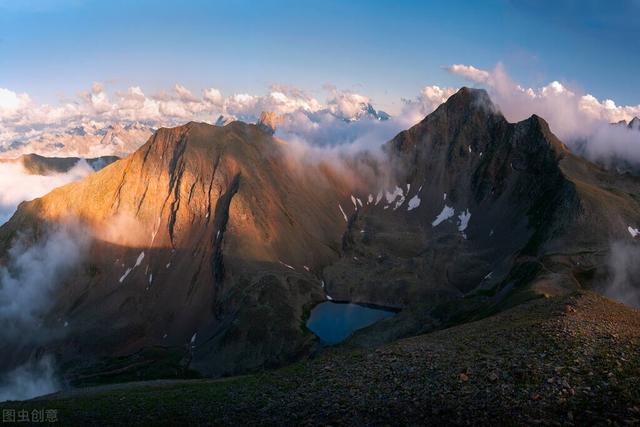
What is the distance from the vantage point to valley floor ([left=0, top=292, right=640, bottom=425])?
2472 centimetres

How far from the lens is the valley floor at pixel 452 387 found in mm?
24719

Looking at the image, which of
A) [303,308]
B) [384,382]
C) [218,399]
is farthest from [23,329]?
[384,382]

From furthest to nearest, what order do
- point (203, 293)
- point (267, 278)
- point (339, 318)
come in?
point (203, 293) → point (267, 278) → point (339, 318)

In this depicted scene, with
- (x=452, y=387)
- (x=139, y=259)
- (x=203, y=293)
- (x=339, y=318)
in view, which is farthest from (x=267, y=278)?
(x=452, y=387)

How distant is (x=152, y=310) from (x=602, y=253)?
152 meters

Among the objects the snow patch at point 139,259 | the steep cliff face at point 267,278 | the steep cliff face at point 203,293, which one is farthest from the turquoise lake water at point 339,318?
the snow patch at point 139,259

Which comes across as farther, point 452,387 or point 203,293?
point 203,293

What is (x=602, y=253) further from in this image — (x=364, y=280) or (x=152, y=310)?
(x=152, y=310)

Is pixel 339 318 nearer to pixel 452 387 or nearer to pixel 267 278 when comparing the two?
pixel 267 278

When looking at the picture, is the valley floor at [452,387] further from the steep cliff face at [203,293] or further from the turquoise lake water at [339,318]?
the turquoise lake water at [339,318]

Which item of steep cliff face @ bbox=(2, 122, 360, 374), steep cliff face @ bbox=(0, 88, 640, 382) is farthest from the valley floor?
steep cliff face @ bbox=(2, 122, 360, 374)

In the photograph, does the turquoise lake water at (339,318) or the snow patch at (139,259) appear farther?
the snow patch at (139,259)

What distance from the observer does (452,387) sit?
28.5 metres

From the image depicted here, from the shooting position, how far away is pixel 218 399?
1422 inches
